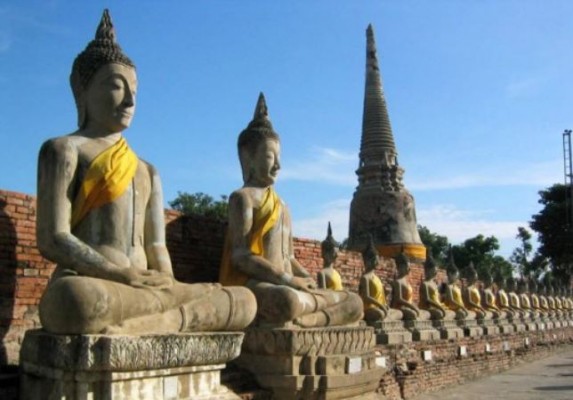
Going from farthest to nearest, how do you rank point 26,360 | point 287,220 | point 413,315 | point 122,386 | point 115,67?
point 413,315, point 287,220, point 115,67, point 26,360, point 122,386

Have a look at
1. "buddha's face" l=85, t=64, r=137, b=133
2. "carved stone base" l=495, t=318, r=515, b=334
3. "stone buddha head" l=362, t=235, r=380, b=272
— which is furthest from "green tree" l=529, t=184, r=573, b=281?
"buddha's face" l=85, t=64, r=137, b=133

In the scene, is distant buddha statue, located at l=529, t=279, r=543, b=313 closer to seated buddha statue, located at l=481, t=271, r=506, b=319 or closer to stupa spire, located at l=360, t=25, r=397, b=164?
seated buddha statue, located at l=481, t=271, r=506, b=319

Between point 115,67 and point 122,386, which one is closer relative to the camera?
point 122,386

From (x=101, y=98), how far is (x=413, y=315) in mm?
9430

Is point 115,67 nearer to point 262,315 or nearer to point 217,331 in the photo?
point 217,331

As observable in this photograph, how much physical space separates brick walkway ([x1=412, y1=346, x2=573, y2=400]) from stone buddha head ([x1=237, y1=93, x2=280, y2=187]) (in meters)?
5.85

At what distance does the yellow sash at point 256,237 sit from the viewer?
23.5ft

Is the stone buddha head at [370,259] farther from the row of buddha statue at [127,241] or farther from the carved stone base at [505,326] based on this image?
the carved stone base at [505,326]

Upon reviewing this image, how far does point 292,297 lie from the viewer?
6617mm

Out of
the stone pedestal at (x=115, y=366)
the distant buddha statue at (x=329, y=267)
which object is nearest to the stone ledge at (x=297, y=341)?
the stone pedestal at (x=115, y=366)

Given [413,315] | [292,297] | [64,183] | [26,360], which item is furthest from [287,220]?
[413,315]

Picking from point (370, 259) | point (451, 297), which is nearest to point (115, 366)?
point (370, 259)

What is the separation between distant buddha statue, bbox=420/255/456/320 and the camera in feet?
49.1

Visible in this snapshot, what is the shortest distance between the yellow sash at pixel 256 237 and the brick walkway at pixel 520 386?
5695mm
